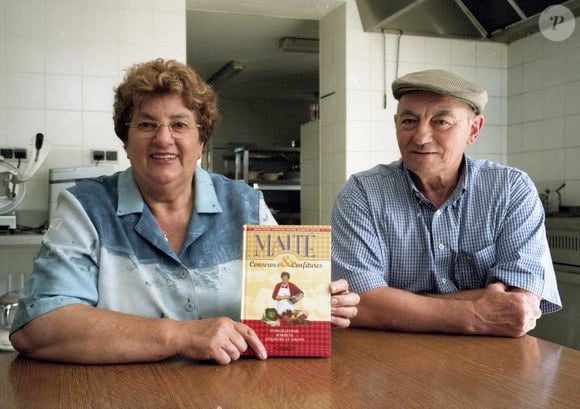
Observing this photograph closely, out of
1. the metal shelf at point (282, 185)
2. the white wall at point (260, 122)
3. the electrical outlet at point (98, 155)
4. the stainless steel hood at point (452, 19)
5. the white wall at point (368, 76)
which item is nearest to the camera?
the electrical outlet at point (98, 155)

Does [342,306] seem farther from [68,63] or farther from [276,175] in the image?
[276,175]

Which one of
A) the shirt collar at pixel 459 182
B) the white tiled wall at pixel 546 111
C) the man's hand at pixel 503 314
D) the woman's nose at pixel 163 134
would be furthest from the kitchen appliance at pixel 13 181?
the white tiled wall at pixel 546 111

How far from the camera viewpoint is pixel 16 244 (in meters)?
2.97

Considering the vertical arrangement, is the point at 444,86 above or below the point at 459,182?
above

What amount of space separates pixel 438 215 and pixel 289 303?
0.67m

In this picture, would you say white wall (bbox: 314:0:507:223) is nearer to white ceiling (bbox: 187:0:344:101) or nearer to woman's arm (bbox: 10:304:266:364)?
white ceiling (bbox: 187:0:344:101)

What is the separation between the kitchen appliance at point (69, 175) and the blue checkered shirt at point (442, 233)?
181 centimetres

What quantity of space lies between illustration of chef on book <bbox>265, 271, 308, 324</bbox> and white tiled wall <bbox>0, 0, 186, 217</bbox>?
261 cm

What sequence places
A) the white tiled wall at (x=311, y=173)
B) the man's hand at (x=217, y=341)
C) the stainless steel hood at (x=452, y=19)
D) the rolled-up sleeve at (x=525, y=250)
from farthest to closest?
the white tiled wall at (x=311, y=173), the stainless steel hood at (x=452, y=19), the rolled-up sleeve at (x=525, y=250), the man's hand at (x=217, y=341)

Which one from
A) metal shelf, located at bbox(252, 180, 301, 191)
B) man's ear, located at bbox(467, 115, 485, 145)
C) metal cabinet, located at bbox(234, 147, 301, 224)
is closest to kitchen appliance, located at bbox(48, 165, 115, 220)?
man's ear, located at bbox(467, 115, 485, 145)

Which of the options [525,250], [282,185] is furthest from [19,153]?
[282,185]

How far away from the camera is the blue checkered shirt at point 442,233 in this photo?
5.45 ft

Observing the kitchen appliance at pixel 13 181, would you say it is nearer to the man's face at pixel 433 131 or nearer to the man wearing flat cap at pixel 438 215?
the man wearing flat cap at pixel 438 215

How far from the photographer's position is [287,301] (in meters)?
1.18
